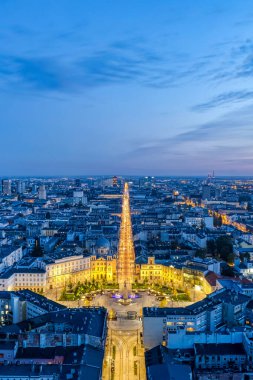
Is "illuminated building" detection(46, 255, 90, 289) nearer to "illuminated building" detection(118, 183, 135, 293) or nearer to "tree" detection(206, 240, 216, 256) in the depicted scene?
"illuminated building" detection(118, 183, 135, 293)

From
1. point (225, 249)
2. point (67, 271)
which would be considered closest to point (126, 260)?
point (67, 271)

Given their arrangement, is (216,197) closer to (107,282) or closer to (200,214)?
(200,214)

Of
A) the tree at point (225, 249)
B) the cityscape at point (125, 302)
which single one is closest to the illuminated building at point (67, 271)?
the cityscape at point (125, 302)

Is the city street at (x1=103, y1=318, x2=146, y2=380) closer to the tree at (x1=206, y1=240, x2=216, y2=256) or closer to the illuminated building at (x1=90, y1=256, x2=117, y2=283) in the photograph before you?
the illuminated building at (x1=90, y1=256, x2=117, y2=283)

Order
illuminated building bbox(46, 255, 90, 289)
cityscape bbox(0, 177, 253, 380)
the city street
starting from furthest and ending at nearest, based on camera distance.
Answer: illuminated building bbox(46, 255, 90, 289), the city street, cityscape bbox(0, 177, 253, 380)

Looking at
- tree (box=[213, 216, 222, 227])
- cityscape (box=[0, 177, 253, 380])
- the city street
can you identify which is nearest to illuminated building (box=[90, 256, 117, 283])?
→ cityscape (box=[0, 177, 253, 380])

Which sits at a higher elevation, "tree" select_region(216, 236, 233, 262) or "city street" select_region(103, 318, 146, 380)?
"tree" select_region(216, 236, 233, 262)

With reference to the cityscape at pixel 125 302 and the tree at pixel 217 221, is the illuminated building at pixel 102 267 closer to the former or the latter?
the cityscape at pixel 125 302

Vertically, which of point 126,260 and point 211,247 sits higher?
point 211,247

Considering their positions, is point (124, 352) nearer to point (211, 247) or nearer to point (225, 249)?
point (225, 249)

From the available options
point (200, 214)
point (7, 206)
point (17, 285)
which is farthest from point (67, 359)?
point (7, 206)

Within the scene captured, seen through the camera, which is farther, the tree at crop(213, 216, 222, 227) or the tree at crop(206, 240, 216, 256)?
the tree at crop(213, 216, 222, 227)

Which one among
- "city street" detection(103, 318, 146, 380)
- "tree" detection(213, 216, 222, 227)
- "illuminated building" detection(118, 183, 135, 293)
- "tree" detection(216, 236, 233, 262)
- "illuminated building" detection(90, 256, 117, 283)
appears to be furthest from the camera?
"tree" detection(213, 216, 222, 227)
